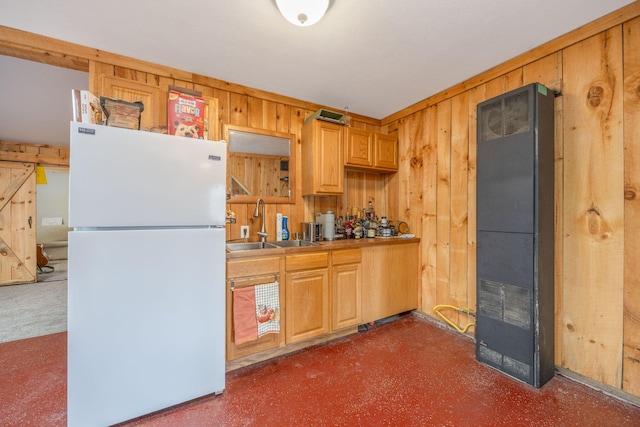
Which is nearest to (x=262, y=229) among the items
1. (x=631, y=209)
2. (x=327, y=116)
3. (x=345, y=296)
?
(x=345, y=296)

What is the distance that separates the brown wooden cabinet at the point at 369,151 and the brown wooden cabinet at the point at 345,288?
3.55 ft

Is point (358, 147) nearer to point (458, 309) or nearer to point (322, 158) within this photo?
point (322, 158)

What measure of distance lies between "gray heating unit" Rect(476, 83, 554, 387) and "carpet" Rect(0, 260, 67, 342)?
4152 millimetres

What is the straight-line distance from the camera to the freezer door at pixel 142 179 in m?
1.32

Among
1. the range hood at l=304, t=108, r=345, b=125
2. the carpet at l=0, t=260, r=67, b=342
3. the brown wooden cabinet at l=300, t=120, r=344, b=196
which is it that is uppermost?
the range hood at l=304, t=108, r=345, b=125

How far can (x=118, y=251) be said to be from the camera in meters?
1.37

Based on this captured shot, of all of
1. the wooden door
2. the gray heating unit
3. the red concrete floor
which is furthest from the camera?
the wooden door

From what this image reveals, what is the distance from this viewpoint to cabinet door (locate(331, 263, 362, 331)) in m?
2.37

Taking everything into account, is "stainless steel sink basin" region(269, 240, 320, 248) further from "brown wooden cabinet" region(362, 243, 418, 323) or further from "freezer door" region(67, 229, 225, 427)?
"freezer door" region(67, 229, 225, 427)

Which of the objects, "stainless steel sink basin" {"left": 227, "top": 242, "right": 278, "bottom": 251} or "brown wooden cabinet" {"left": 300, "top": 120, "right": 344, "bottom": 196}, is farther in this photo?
"brown wooden cabinet" {"left": 300, "top": 120, "right": 344, "bottom": 196}

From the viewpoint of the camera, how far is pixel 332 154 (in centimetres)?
270

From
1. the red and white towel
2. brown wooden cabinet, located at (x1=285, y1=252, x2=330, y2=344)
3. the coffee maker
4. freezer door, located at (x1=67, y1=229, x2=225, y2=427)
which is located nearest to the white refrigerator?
freezer door, located at (x1=67, y1=229, x2=225, y2=427)

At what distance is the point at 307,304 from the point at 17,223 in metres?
5.58

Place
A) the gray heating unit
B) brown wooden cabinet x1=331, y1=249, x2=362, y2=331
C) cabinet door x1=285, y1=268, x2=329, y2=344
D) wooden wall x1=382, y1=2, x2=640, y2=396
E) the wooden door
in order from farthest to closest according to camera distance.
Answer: the wooden door
brown wooden cabinet x1=331, y1=249, x2=362, y2=331
cabinet door x1=285, y1=268, x2=329, y2=344
the gray heating unit
wooden wall x1=382, y1=2, x2=640, y2=396
